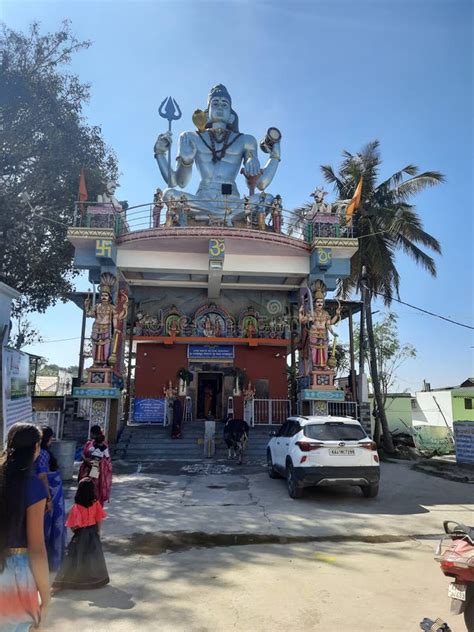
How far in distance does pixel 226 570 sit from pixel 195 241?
12.7 metres

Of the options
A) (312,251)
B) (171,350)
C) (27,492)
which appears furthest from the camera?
(171,350)

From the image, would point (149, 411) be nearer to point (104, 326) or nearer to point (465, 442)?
point (104, 326)

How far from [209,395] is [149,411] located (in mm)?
3238

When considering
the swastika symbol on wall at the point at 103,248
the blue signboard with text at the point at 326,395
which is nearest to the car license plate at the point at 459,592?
the blue signboard with text at the point at 326,395

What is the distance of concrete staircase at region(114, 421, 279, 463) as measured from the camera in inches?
596

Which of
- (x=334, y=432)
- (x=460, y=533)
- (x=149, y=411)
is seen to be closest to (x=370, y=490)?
(x=334, y=432)

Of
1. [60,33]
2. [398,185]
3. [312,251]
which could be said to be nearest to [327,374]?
[312,251]

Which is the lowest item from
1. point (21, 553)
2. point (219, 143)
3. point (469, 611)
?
point (469, 611)

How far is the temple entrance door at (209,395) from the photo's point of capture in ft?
67.8

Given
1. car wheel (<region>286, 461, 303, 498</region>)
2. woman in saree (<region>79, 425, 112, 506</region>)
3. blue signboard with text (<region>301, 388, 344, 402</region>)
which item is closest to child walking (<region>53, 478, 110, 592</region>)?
woman in saree (<region>79, 425, 112, 506</region>)

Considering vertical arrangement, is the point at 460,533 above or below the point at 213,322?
below

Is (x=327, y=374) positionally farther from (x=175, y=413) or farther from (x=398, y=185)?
(x=398, y=185)

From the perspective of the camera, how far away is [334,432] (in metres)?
9.27

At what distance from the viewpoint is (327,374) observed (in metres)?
17.1
